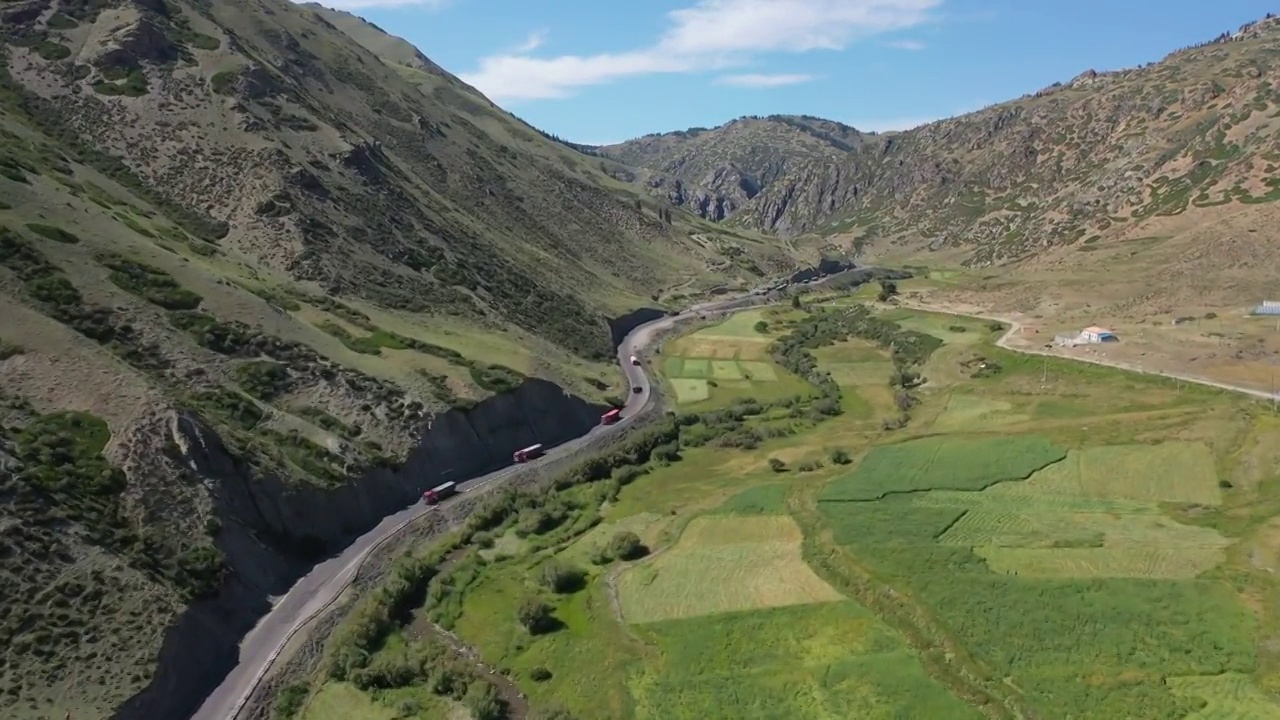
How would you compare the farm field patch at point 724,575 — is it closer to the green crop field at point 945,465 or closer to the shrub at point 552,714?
the green crop field at point 945,465

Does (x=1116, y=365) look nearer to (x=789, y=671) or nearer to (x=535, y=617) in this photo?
(x=789, y=671)

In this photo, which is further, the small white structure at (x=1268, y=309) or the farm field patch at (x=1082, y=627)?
the small white structure at (x=1268, y=309)

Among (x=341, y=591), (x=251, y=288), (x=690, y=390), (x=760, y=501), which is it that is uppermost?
(x=251, y=288)

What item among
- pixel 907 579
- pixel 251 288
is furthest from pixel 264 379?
pixel 907 579

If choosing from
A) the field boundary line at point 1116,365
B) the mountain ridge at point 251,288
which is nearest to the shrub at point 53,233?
the mountain ridge at point 251,288

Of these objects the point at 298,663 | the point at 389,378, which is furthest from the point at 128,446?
the point at 389,378
